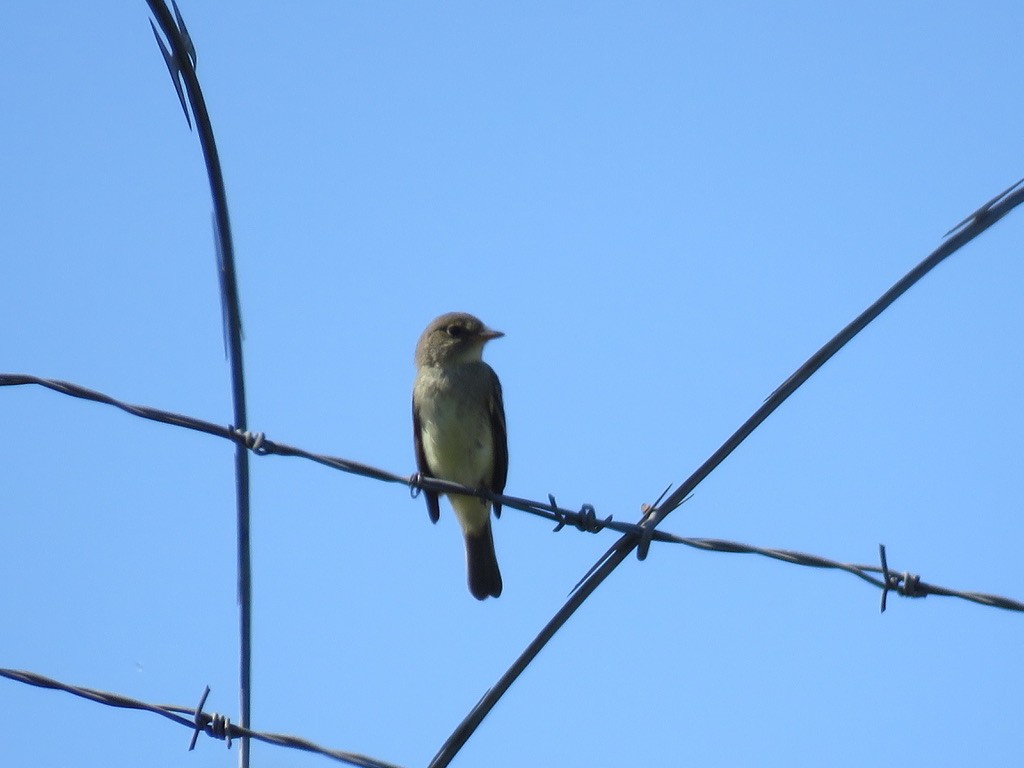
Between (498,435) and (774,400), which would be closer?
(774,400)

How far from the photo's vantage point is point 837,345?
403 centimetres

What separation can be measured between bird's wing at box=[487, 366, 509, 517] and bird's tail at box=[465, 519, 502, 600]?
0.44m

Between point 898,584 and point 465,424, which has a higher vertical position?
point 465,424

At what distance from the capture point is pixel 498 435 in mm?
8094

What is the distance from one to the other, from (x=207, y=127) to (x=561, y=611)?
6.63 feet

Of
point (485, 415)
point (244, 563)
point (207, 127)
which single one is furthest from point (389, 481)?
point (485, 415)

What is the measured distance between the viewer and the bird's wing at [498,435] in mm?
8070

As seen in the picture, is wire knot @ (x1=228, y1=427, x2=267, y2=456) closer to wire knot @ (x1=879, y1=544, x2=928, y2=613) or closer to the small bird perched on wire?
wire knot @ (x1=879, y1=544, x2=928, y2=613)

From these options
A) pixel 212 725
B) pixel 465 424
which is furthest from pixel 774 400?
pixel 465 424

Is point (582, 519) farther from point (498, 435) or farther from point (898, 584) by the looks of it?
point (498, 435)

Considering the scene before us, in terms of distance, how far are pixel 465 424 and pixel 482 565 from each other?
1.04 meters

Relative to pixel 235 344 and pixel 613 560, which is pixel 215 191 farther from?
pixel 613 560

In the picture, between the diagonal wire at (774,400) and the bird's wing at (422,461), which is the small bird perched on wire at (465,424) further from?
the diagonal wire at (774,400)

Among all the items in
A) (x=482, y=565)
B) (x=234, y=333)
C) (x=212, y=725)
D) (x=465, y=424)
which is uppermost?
(x=465, y=424)
